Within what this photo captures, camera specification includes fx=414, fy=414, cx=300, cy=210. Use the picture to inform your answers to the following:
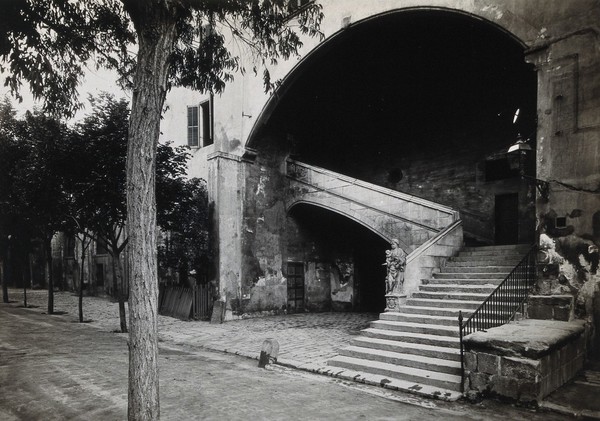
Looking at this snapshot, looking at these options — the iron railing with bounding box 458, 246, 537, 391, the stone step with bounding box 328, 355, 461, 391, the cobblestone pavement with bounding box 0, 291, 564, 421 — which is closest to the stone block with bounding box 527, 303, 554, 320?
the iron railing with bounding box 458, 246, 537, 391

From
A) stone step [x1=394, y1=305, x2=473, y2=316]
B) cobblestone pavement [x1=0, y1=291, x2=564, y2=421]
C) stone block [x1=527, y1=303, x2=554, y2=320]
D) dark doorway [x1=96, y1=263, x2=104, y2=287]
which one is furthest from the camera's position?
dark doorway [x1=96, y1=263, x2=104, y2=287]

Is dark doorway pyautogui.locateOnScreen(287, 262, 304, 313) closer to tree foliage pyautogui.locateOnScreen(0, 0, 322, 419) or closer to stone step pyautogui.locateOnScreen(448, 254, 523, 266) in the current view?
stone step pyautogui.locateOnScreen(448, 254, 523, 266)

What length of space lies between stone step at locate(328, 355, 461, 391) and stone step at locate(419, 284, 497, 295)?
2660 mm

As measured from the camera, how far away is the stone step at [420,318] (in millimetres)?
8055

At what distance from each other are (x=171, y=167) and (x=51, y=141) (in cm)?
347

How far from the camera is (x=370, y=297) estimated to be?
56.1ft

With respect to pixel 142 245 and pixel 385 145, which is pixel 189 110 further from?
pixel 142 245

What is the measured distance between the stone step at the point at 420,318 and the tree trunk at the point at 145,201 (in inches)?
224

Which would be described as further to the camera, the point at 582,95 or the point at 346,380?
the point at 582,95

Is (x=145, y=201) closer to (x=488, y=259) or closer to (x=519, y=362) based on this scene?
(x=519, y=362)

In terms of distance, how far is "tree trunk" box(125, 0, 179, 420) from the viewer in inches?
168

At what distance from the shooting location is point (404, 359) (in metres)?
7.34

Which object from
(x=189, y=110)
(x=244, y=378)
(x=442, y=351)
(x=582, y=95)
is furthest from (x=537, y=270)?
(x=189, y=110)

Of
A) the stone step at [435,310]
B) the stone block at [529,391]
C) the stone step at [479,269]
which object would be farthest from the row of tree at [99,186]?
the stone block at [529,391]
